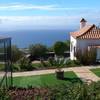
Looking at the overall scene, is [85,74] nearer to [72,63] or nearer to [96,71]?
[96,71]

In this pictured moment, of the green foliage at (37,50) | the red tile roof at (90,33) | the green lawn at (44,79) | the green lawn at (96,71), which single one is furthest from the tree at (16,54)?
the green lawn at (44,79)

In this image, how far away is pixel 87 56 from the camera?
94.3 feet

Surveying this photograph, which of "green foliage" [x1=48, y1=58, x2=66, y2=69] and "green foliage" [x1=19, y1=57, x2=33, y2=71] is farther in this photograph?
"green foliage" [x1=48, y1=58, x2=66, y2=69]

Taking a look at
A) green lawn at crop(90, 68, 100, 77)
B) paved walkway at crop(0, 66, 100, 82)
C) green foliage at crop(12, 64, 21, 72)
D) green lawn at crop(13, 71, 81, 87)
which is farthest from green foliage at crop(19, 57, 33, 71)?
green lawn at crop(90, 68, 100, 77)

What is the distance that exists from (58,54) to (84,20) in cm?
433


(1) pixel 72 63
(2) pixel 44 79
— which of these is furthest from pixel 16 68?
(2) pixel 44 79

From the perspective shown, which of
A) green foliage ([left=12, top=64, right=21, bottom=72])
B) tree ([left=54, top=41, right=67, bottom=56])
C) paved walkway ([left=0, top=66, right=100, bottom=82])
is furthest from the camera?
tree ([left=54, top=41, right=67, bottom=56])

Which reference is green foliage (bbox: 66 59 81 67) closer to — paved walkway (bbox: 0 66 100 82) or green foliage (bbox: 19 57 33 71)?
paved walkway (bbox: 0 66 100 82)

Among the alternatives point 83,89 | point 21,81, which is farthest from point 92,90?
point 21,81

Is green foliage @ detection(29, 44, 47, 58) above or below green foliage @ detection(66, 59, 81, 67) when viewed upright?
above

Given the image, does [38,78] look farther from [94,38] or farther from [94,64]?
[94,38]

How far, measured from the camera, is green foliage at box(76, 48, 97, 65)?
28.7m

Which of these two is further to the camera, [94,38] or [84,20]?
[84,20]

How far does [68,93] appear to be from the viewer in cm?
709
